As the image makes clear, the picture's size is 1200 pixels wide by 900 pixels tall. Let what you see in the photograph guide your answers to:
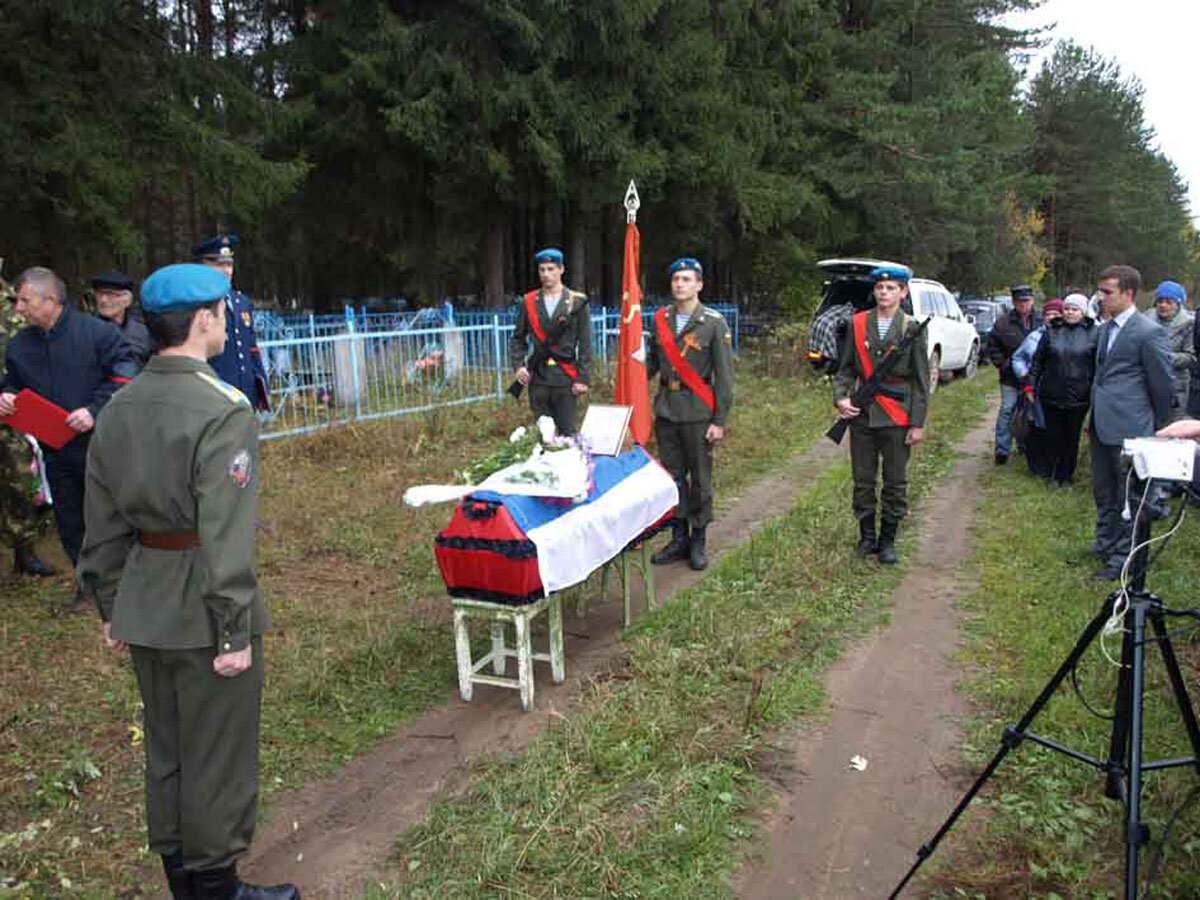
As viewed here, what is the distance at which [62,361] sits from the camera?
15.9 feet

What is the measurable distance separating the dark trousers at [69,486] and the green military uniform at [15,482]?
0.51m

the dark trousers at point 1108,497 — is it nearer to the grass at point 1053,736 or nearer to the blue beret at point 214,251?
the grass at point 1053,736

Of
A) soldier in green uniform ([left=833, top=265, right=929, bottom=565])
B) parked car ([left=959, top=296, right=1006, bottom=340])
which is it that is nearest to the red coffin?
soldier in green uniform ([left=833, top=265, right=929, bottom=565])

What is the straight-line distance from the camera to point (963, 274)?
103 ft

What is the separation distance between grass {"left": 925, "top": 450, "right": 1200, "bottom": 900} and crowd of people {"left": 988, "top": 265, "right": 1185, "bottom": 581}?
438 millimetres

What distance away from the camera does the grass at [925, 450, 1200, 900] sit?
9.59ft

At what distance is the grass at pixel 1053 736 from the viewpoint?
2.92 metres

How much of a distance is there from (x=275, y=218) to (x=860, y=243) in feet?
47.5

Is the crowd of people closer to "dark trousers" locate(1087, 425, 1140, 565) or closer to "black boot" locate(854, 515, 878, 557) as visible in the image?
"dark trousers" locate(1087, 425, 1140, 565)

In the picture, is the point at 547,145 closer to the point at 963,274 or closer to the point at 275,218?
the point at 275,218

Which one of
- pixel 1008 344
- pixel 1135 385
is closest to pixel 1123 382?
pixel 1135 385

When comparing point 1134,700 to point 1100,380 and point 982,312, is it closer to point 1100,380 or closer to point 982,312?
point 1100,380

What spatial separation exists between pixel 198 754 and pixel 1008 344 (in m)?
8.65

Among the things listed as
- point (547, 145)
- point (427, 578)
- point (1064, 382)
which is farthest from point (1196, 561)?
point (547, 145)
